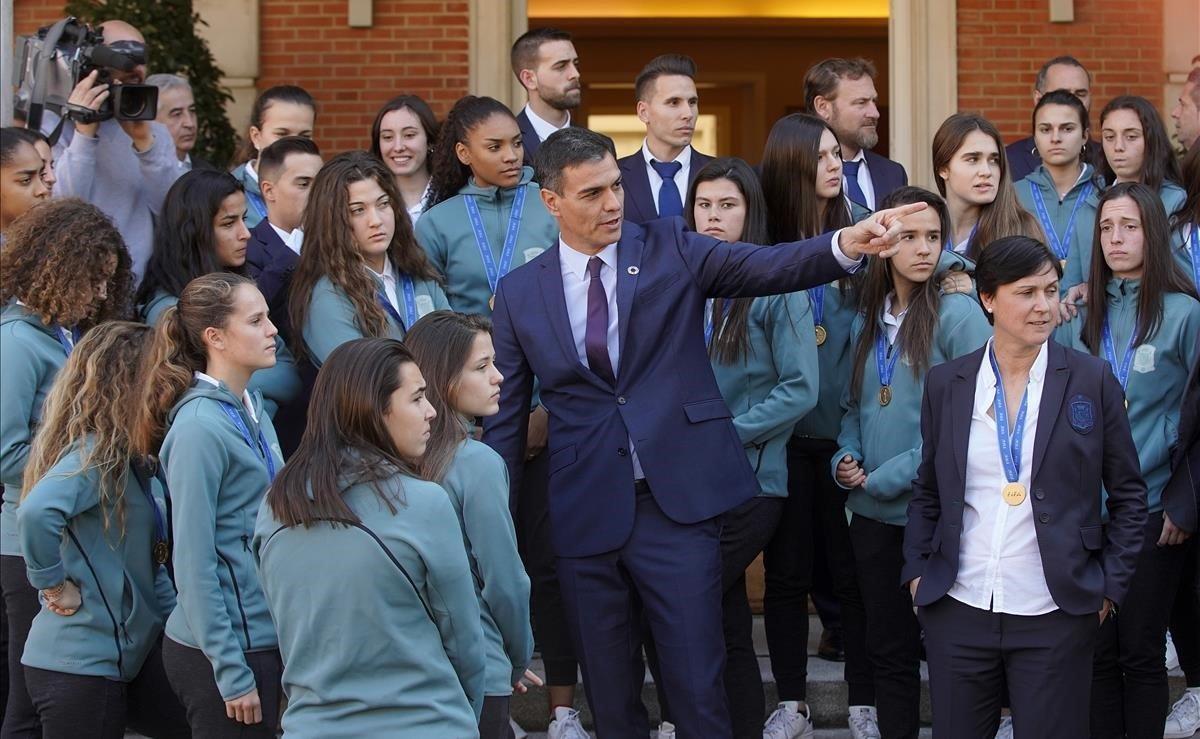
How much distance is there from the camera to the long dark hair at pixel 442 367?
147 inches

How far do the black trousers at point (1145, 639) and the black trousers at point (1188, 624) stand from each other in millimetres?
183

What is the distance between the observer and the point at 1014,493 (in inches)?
172

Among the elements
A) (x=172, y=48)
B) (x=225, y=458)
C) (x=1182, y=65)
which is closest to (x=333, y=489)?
(x=225, y=458)

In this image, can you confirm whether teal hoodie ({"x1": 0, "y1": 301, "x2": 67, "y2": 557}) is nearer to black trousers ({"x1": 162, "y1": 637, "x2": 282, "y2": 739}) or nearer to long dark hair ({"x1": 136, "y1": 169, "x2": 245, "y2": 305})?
long dark hair ({"x1": 136, "y1": 169, "x2": 245, "y2": 305})

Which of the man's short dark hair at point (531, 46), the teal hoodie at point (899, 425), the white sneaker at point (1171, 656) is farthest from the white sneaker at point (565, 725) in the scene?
the man's short dark hair at point (531, 46)

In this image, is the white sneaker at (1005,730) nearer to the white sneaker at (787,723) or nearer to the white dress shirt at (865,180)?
the white sneaker at (787,723)

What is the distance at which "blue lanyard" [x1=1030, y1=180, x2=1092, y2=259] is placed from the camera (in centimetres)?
593

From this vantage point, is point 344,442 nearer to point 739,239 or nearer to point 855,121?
point 739,239

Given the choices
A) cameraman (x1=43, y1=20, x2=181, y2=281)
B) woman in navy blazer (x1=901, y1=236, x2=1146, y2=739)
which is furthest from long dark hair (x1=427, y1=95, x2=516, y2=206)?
woman in navy blazer (x1=901, y1=236, x2=1146, y2=739)

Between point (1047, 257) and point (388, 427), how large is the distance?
2082 millimetres

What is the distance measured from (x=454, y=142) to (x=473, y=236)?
468 millimetres

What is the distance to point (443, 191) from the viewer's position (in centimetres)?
598

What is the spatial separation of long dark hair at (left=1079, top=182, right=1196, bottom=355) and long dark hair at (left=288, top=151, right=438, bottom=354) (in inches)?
Answer: 88.5

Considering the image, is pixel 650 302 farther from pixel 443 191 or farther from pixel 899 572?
pixel 443 191
